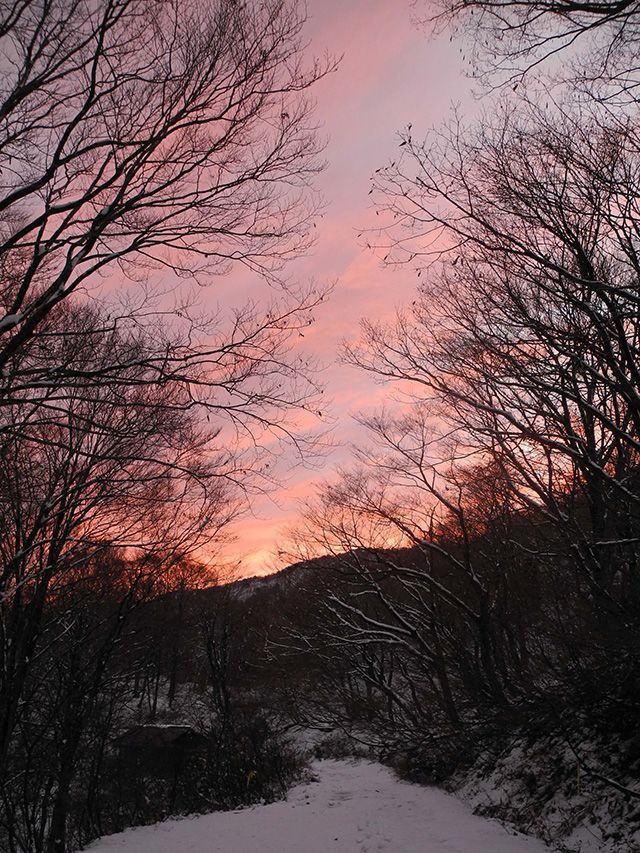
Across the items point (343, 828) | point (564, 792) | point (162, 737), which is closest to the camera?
point (564, 792)

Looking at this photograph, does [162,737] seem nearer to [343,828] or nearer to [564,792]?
[343,828]

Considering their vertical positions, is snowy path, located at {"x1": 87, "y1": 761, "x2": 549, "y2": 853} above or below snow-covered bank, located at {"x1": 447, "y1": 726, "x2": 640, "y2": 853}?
below

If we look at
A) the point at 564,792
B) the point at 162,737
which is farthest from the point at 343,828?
the point at 162,737

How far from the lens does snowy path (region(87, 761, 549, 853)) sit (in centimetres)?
631

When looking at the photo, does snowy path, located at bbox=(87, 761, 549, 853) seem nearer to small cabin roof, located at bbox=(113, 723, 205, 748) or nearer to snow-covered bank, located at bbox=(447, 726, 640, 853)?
snow-covered bank, located at bbox=(447, 726, 640, 853)

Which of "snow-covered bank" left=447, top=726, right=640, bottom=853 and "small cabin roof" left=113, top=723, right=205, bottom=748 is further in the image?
"small cabin roof" left=113, top=723, right=205, bottom=748

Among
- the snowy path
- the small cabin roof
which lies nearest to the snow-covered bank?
the snowy path

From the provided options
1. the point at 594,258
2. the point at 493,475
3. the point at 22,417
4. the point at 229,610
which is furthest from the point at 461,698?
the point at 229,610

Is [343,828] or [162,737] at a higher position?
[343,828]

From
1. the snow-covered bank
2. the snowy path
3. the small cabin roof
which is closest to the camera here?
the snow-covered bank

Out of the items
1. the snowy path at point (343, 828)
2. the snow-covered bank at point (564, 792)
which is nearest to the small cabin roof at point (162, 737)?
the snowy path at point (343, 828)

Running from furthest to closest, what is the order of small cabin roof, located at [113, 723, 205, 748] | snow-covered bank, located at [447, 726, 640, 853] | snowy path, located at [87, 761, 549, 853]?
1. small cabin roof, located at [113, 723, 205, 748]
2. snowy path, located at [87, 761, 549, 853]
3. snow-covered bank, located at [447, 726, 640, 853]

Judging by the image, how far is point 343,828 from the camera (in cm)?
789

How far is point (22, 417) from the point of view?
7262mm
